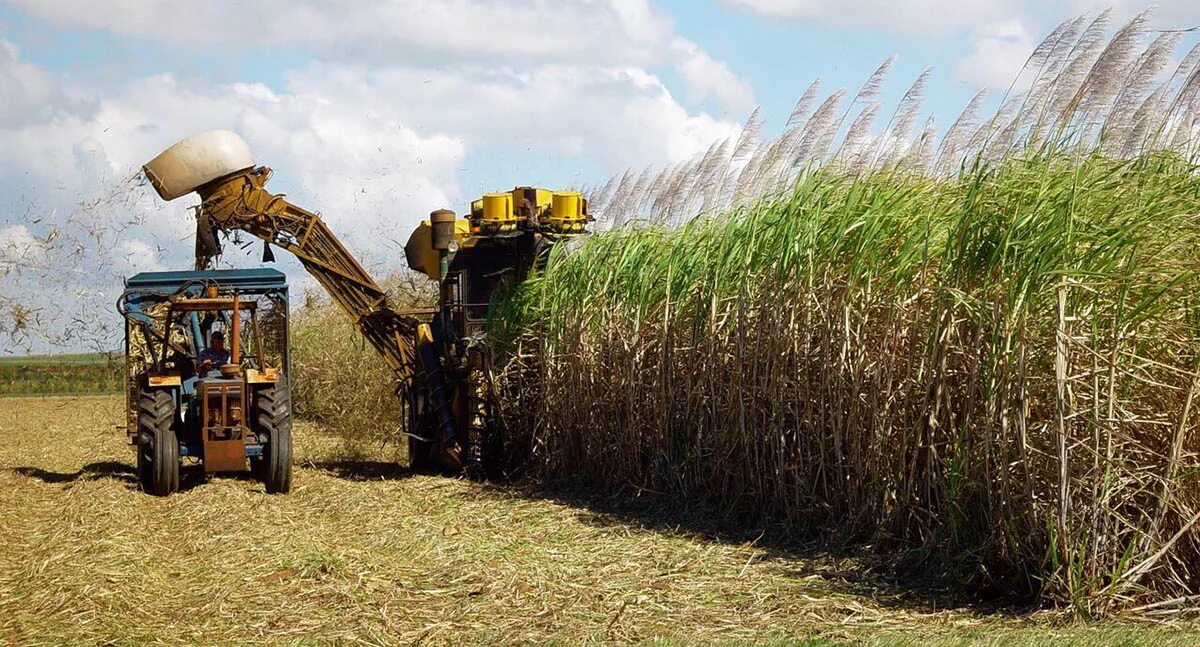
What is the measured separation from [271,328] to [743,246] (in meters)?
7.94

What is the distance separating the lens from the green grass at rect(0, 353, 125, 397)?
31188 mm

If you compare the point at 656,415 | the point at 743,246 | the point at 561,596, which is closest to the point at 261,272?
the point at 656,415

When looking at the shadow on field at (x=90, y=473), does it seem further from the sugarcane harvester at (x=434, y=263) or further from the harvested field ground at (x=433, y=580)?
the sugarcane harvester at (x=434, y=263)

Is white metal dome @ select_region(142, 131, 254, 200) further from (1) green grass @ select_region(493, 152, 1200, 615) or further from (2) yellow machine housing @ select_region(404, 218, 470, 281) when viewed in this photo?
(1) green grass @ select_region(493, 152, 1200, 615)

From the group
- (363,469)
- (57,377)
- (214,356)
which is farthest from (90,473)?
(57,377)

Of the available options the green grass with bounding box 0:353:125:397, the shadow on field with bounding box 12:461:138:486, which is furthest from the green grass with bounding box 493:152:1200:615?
the green grass with bounding box 0:353:125:397

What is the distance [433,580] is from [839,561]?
2333 mm

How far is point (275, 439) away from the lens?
11281 millimetres

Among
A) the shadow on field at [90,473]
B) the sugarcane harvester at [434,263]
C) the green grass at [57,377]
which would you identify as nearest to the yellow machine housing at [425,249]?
the sugarcane harvester at [434,263]

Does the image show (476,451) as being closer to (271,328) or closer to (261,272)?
(261,272)

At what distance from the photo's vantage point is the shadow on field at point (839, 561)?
21.8 feet

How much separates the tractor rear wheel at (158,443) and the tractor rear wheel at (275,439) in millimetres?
738

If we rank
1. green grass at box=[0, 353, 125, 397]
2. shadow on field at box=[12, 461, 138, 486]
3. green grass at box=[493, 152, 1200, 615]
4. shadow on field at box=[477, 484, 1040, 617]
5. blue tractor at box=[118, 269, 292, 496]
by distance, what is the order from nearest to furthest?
green grass at box=[493, 152, 1200, 615]
shadow on field at box=[477, 484, 1040, 617]
blue tractor at box=[118, 269, 292, 496]
shadow on field at box=[12, 461, 138, 486]
green grass at box=[0, 353, 125, 397]

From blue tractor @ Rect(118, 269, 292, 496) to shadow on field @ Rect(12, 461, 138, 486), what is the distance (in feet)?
1.39
